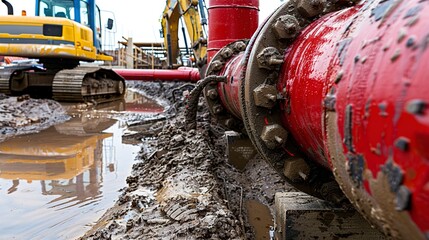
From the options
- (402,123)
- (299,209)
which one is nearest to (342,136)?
(402,123)

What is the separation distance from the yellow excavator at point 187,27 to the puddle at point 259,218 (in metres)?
3.60

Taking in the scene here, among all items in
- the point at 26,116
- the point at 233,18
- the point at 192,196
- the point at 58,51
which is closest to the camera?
the point at 192,196

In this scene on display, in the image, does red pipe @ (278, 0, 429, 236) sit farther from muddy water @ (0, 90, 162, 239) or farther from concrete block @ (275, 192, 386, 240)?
muddy water @ (0, 90, 162, 239)

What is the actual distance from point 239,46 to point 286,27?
4.42ft

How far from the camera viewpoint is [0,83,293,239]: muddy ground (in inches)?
76.2

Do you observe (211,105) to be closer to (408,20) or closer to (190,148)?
(190,148)

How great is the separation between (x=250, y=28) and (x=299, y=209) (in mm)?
2468

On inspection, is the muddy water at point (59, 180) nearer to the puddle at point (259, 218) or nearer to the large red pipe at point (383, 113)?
the puddle at point (259, 218)

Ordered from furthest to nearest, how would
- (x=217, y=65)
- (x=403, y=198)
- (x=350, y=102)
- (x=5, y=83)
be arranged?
(x=5, y=83), (x=217, y=65), (x=350, y=102), (x=403, y=198)

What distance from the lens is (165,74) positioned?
28.9 ft

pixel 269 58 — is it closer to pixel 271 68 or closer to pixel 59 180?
pixel 271 68

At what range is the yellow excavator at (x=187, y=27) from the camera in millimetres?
6882

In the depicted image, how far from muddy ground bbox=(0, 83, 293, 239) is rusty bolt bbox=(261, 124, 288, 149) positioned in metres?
0.53

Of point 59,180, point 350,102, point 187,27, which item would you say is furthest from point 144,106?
point 350,102
